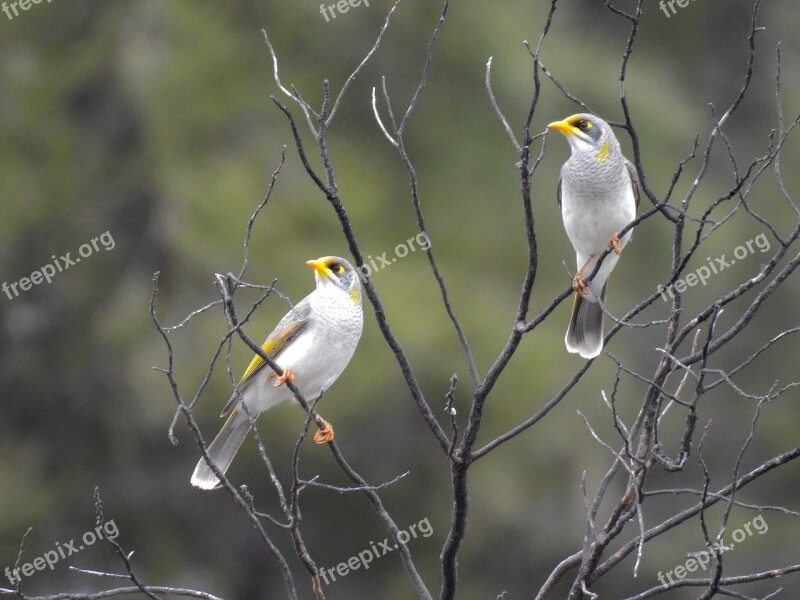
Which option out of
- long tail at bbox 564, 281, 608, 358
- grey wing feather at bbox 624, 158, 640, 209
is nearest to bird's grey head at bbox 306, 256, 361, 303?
long tail at bbox 564, 281, 608, 358

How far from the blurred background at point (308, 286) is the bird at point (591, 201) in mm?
4674

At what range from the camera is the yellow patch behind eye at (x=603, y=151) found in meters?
5.41

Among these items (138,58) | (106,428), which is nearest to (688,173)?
(138,58)

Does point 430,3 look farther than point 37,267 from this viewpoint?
Yes

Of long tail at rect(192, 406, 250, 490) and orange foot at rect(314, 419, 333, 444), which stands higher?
long tail at rect(192, 406, 250, 490)

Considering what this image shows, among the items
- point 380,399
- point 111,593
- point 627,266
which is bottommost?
point 111,593

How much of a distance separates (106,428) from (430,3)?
A: 6.95 metres

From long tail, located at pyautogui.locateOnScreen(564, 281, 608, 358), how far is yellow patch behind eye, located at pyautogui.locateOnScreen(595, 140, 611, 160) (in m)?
0.71

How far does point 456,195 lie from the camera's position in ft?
43.1

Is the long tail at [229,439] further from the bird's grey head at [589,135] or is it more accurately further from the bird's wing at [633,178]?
the bird's wing at [633,178]

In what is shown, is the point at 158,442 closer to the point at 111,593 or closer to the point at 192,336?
the point at 192,336

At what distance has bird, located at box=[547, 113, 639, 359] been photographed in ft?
17.6

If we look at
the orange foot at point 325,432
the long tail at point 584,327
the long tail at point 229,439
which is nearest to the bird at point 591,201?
the long tail at point 584,327

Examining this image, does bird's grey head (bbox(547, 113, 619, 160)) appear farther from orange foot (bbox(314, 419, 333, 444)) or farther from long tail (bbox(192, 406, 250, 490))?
long tail (bbox(192, 406, 250, 490))
